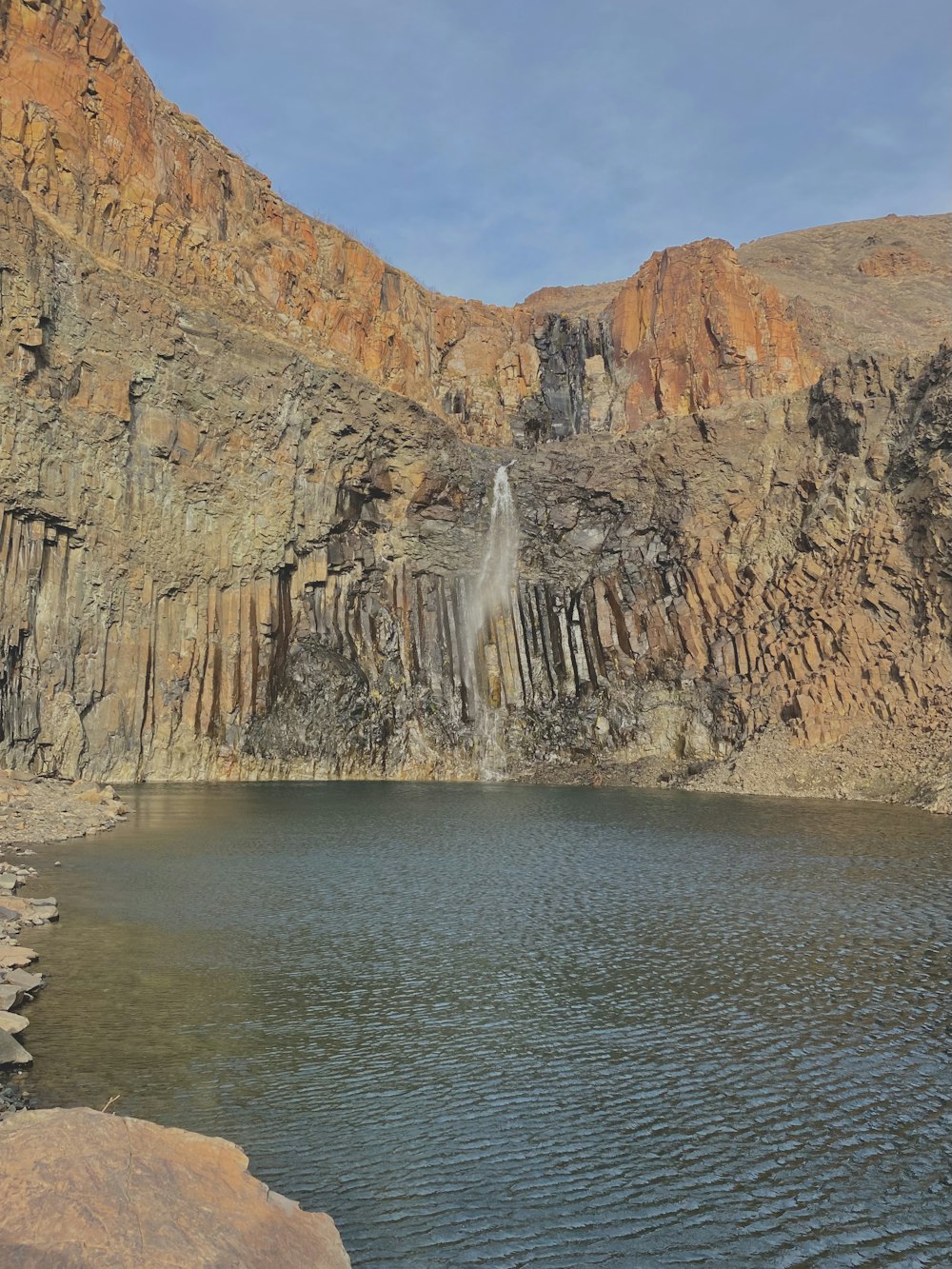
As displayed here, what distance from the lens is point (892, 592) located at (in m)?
38.1

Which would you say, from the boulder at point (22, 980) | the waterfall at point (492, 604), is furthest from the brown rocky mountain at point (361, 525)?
the boulder at point (22, 980)

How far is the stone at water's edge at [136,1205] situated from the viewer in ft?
11.5

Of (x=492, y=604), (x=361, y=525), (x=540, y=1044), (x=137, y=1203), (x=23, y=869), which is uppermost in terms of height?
(x=361, y=525)

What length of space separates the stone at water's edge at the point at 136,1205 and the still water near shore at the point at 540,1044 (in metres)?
1.11

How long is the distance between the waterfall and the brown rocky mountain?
22cm

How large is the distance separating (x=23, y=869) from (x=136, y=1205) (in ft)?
48.2

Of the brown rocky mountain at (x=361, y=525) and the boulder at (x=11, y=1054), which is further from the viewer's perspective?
the brown rocky mountain at (x=361, y=525)

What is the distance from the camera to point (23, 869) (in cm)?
1666

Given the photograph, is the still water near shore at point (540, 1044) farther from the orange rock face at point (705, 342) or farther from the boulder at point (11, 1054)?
the orange rock face at point (705, 342)

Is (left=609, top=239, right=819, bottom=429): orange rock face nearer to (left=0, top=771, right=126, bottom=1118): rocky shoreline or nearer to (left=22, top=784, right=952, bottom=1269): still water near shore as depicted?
(left=0, top=771, right=126, bottom=1118): rocky shoreline

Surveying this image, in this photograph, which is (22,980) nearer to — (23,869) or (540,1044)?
(540,1044)

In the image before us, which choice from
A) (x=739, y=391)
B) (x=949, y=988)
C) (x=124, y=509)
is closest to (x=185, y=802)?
(x=124, y=509)

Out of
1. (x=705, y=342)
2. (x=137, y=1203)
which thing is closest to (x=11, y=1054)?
(x=137, y=1203)

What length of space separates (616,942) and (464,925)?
7.50 feet
